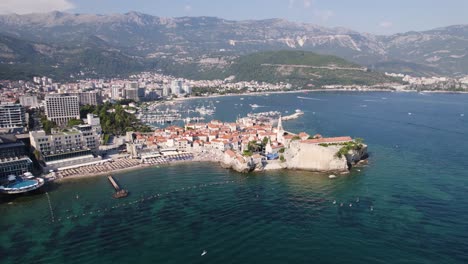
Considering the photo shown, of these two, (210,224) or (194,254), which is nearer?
(194,254)

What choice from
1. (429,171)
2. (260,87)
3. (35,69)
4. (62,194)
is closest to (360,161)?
(429,171)

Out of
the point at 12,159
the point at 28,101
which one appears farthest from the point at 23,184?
the point at 28,101

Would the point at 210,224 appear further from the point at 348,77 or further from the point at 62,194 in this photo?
the point at 348,77

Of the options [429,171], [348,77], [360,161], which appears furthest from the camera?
[348,77]

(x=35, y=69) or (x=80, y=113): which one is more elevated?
(x=35, y=69)

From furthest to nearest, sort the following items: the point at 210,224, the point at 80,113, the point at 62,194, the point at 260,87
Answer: the point at 260,87
the point at 80,113
the point at 62,194
the point at 210,224

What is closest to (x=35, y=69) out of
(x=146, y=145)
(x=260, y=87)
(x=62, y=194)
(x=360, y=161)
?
(x=260, y=87)

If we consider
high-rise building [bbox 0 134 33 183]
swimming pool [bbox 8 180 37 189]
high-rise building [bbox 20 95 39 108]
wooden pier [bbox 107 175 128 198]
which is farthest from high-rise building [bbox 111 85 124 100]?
wooden pier [bbox 107 175 128 198]

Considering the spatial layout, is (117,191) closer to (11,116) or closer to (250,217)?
(250,217)
